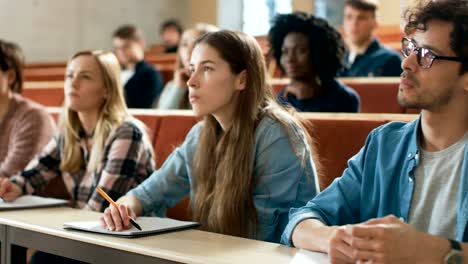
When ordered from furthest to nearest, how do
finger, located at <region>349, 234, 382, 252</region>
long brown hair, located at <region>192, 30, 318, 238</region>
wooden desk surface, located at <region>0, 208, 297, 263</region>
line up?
long brown hair, located at <region>192, 30, 318, 238</region> → wooden desk surface, located at <region>0, 208, 297, 263</region> → finger, located at <region>349, 234, 382, 252</region>

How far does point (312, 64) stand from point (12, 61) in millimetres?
1329

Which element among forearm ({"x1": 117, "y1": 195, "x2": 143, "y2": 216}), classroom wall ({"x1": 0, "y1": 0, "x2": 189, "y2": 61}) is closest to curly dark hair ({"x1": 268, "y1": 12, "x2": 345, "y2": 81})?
forearm ({"x1": 117, "y1": 195, "x2": 143, "y2": 216})

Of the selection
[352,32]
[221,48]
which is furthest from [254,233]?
[352,32]

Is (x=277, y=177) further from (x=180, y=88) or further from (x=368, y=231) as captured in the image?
(x=180, y=88)

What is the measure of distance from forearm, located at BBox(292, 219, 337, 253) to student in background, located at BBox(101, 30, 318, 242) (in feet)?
1.43

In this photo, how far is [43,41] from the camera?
7891mm

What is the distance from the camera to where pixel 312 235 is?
4.86ft

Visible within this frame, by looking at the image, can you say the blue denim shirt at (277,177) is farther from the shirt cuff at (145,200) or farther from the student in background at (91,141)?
the student in background at (91,141)

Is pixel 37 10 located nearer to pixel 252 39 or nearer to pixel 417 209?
pixel 252 39

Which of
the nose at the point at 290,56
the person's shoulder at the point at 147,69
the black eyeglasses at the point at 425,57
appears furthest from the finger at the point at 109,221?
the person's shoulder at the point at 147,69

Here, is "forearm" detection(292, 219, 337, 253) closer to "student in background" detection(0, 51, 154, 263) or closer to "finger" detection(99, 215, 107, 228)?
"finger" detection(99, 215, 107, 228)

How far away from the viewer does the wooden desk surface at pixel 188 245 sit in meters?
1.43

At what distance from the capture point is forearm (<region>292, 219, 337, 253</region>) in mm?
1446

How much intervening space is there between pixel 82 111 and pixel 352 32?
7.68 feet
